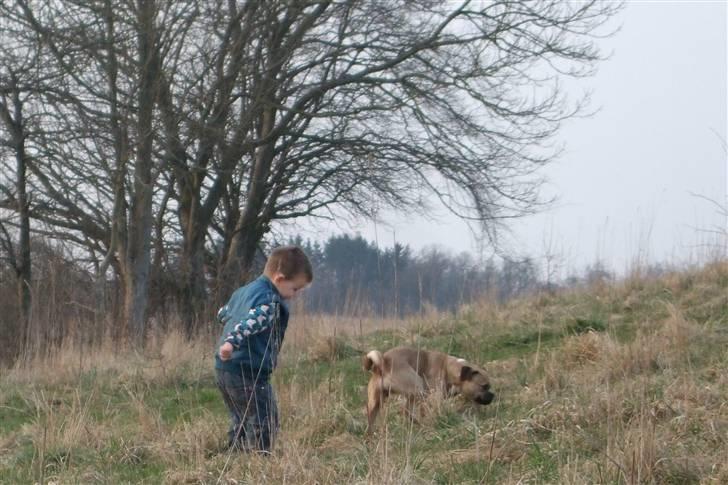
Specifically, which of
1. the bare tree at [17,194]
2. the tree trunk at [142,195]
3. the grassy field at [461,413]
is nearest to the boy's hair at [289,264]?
the grassy field at [461,413]

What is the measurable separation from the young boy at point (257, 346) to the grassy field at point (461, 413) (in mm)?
195

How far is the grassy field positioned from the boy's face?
2.95ft

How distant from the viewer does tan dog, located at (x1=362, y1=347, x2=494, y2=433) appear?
20.9 ft

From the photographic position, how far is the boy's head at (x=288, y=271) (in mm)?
5594

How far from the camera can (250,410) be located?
217 inches

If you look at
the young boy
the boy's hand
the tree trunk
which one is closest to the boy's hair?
the young boy

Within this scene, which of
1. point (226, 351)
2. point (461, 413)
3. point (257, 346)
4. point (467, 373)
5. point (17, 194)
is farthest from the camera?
point (17, 194)

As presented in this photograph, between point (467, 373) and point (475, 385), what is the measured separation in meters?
0.15

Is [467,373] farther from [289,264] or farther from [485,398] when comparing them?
[289,264]

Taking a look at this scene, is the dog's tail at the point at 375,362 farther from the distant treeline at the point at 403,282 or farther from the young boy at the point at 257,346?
the young boy at the point at 257,346

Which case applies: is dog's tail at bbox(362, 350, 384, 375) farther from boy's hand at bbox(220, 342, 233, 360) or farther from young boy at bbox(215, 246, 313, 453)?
boy's hand at bbox(220, 342, 233, 360)

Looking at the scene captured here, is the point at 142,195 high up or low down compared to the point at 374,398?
up

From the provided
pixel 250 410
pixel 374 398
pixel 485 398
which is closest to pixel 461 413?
pixel 485 398

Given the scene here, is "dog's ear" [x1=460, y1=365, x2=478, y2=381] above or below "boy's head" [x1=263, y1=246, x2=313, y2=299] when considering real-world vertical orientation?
below
